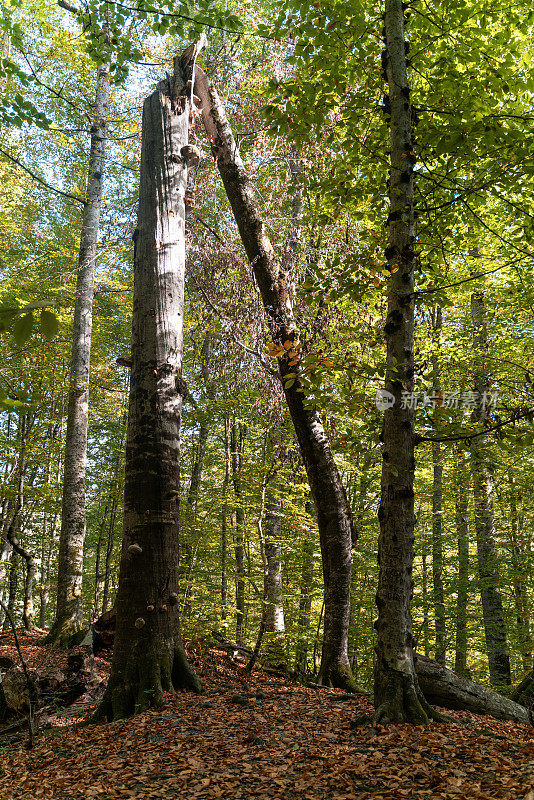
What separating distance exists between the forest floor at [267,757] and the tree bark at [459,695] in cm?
31

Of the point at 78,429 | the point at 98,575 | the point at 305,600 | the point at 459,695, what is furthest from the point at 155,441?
the point at 98,575

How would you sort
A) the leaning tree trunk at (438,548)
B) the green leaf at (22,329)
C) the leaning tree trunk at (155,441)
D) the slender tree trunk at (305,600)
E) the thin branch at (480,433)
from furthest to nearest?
Answer: the leaning tree trunk at (438,548), the slender tree trunk at (305,600), the leaning tree trunk at (155,441), the thin branch at (480,433), the green leaf at (22,329)

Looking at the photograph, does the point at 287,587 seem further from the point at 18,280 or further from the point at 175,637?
the point at 18,280

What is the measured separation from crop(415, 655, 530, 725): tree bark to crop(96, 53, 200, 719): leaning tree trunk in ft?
7.61

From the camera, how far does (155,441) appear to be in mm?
4852

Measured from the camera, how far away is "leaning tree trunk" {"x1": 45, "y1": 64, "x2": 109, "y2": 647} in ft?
27.4

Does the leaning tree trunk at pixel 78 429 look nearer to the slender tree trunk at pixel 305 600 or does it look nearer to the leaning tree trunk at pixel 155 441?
the leaning tree trunk at pixel 155 441

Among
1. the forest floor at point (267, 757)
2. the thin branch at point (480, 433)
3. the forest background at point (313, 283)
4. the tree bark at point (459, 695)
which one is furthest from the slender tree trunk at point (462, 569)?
the thin branch at point (480, 433)

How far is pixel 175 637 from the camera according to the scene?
15.5 feet

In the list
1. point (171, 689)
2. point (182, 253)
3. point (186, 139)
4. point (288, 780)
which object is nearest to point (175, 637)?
point (171, 689)

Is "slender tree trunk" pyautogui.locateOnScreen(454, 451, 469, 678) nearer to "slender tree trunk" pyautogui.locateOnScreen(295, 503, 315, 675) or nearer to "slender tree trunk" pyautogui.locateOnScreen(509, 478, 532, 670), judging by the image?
"slender tree trunk" pyautogui.locateOnScreen(509, 478, 532, 670)

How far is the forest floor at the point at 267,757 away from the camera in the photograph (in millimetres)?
2686

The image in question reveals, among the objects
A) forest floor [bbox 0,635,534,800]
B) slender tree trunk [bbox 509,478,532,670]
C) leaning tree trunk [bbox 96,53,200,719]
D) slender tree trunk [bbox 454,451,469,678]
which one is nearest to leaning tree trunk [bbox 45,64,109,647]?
leaning tree trunk [bbox 96,53,200,719]

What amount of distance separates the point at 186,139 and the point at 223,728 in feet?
19.4
